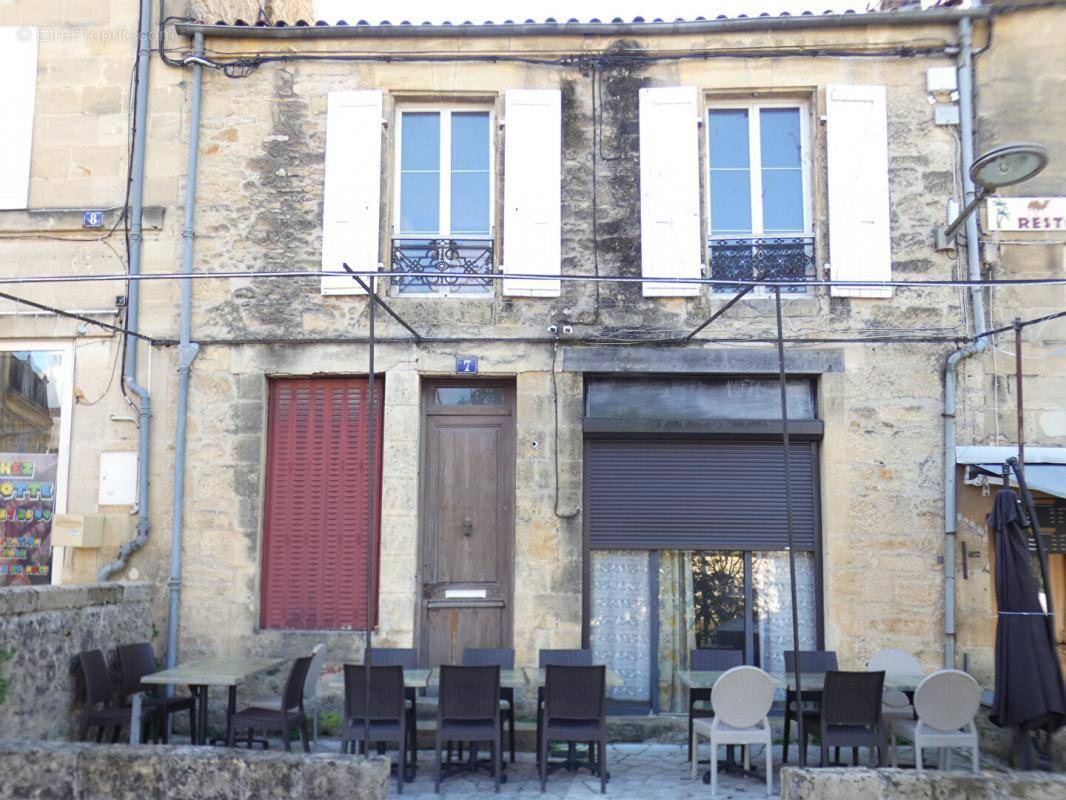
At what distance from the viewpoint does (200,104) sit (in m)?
8.38

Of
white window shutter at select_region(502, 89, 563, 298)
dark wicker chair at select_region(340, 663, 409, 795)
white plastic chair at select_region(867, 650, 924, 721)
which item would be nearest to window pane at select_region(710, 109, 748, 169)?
white window shutter at select_region(502, 89, 563, 298)

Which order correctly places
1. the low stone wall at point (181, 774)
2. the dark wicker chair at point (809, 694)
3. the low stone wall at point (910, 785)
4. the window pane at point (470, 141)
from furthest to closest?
the window pane at point (470, 141)
the dark wicker chair at point (809, 694)
the low stone wall at point (181, 774)
the low stone wall at point (910, 785)

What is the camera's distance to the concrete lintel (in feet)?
26.2

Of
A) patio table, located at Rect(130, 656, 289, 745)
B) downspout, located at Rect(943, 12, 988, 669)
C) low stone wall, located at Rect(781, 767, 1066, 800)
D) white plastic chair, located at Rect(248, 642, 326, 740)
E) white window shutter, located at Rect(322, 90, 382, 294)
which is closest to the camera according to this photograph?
low stone wall, located at Rect(781, 767, 1066, 800)

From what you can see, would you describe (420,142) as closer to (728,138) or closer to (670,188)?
(670,188)

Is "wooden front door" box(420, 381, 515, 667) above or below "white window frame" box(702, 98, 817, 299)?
below

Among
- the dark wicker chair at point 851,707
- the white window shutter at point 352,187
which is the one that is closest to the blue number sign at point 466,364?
the white window shutter at point 352,187

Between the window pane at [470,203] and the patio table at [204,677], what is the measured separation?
3756 millimetres

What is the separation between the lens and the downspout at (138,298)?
7945 millimetres

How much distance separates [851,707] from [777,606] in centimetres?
168

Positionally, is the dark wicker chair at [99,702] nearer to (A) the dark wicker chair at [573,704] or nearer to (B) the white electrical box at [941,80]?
(A) the dark wicker chair at [573,704]

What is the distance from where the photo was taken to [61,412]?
8.23 metres

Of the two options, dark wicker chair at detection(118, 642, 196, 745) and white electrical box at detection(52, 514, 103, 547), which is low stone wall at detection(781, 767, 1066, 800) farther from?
white electrical box at detection(52, 514, 103, 547)

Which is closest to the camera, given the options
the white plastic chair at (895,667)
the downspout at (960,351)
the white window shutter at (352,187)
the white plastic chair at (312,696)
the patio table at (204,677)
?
the patio table at (204,677)
